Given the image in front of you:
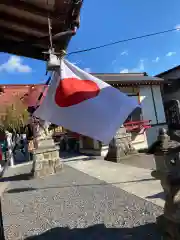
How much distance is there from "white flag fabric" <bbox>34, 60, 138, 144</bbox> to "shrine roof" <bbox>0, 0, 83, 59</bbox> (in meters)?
0.37

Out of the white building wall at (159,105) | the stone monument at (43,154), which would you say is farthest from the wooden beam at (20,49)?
the white building wall at (159,105)

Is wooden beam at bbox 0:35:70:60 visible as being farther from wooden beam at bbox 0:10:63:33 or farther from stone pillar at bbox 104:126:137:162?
stone pillar at bbox 104:126:137:162

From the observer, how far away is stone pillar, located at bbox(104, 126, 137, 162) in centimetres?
1194

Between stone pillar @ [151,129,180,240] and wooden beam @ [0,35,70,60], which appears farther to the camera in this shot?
wooden beam @ [0,35,70,60]

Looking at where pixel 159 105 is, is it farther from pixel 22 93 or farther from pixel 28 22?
pixel 28 22

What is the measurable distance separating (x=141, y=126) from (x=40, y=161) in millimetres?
9222

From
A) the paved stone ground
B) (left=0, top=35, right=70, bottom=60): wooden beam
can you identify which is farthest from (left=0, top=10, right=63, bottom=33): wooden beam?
the paved stone ground

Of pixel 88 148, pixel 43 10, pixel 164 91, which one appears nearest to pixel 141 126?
pixel 88 148

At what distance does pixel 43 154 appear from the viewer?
9969 millimetres

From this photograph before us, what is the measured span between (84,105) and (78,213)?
3126 millimetres

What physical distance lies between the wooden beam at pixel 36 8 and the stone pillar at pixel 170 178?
173 cm

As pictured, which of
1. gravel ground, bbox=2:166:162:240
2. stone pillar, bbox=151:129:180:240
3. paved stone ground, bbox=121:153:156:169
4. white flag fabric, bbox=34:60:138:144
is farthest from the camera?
paved stone ground, bbox=121:153:156:169

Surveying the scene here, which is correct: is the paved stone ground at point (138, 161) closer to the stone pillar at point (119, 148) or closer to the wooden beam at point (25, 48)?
the stone pillar at point (119, 148)

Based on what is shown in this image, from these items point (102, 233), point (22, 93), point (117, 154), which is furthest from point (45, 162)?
point (102, 233)
